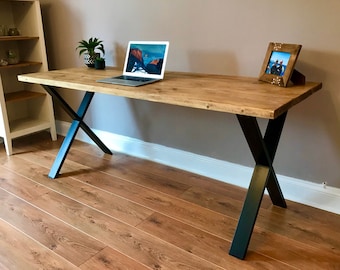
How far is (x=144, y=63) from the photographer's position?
6.56ft

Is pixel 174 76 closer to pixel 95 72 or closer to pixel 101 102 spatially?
pixel 95 72

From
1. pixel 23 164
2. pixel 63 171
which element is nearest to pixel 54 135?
pixel 23 164

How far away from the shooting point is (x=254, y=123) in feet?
4.71

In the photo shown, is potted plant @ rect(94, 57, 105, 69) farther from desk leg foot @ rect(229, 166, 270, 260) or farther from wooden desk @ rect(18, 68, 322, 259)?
desk leg foot @ rect(229, 166, 270, 260)

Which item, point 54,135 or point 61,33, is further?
point 54,135

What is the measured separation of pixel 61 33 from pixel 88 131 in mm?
940

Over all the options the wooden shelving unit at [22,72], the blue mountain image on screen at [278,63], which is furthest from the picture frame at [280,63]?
the wooden shelving unit at [22,72]

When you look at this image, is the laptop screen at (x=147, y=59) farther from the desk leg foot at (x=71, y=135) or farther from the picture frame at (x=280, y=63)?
the picture frame at (x=280, y=63)

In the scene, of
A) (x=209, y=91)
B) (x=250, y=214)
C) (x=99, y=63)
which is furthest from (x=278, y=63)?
(x=99, y=63)

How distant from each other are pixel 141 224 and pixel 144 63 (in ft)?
3.02

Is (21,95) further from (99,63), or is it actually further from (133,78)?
(133,78)

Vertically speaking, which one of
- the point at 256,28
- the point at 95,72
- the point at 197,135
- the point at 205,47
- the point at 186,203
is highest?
the point at 256,28

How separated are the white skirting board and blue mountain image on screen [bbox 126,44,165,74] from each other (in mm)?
725

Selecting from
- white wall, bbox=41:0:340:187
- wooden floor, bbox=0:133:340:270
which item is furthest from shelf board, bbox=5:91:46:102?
wooden floor, bbox=0:133:340:270
